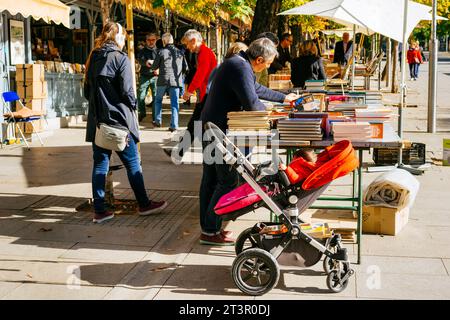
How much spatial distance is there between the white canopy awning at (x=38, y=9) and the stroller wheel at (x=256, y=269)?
250 inches

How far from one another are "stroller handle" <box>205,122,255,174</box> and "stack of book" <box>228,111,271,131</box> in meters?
0.27

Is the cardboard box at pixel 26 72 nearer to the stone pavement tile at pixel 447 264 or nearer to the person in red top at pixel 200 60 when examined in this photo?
the person in red top at pixel 200 60

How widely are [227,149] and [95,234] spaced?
188 centimetres

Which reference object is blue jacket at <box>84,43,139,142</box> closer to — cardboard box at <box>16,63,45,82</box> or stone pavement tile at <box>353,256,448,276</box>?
stone pavement tile at <box>353,256,448,276</box>

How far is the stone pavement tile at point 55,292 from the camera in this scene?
522 cm

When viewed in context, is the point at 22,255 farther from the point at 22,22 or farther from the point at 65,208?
the point at 22,22

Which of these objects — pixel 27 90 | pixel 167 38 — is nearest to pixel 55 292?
pixel 27 90

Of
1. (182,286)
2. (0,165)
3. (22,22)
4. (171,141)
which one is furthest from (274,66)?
(182,286)

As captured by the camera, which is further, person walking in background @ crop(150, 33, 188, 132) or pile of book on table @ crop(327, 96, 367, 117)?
person walking in background @ crop(150, 33, 188, 132)

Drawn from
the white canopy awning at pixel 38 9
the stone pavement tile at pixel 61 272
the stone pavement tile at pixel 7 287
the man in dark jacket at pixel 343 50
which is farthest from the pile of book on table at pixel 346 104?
the man in dark jacket at pixel 343 50

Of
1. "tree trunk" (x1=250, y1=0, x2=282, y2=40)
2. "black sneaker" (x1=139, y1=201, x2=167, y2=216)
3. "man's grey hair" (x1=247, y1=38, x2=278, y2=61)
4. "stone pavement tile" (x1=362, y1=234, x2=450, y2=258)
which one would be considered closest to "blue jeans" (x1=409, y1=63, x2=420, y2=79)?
"tree trunk" (x1=250, y1=0, x2=282, y2=40)

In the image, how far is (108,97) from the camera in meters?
7.15

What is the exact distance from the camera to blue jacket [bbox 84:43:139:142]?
23.2ft

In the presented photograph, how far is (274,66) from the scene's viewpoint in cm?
1620
